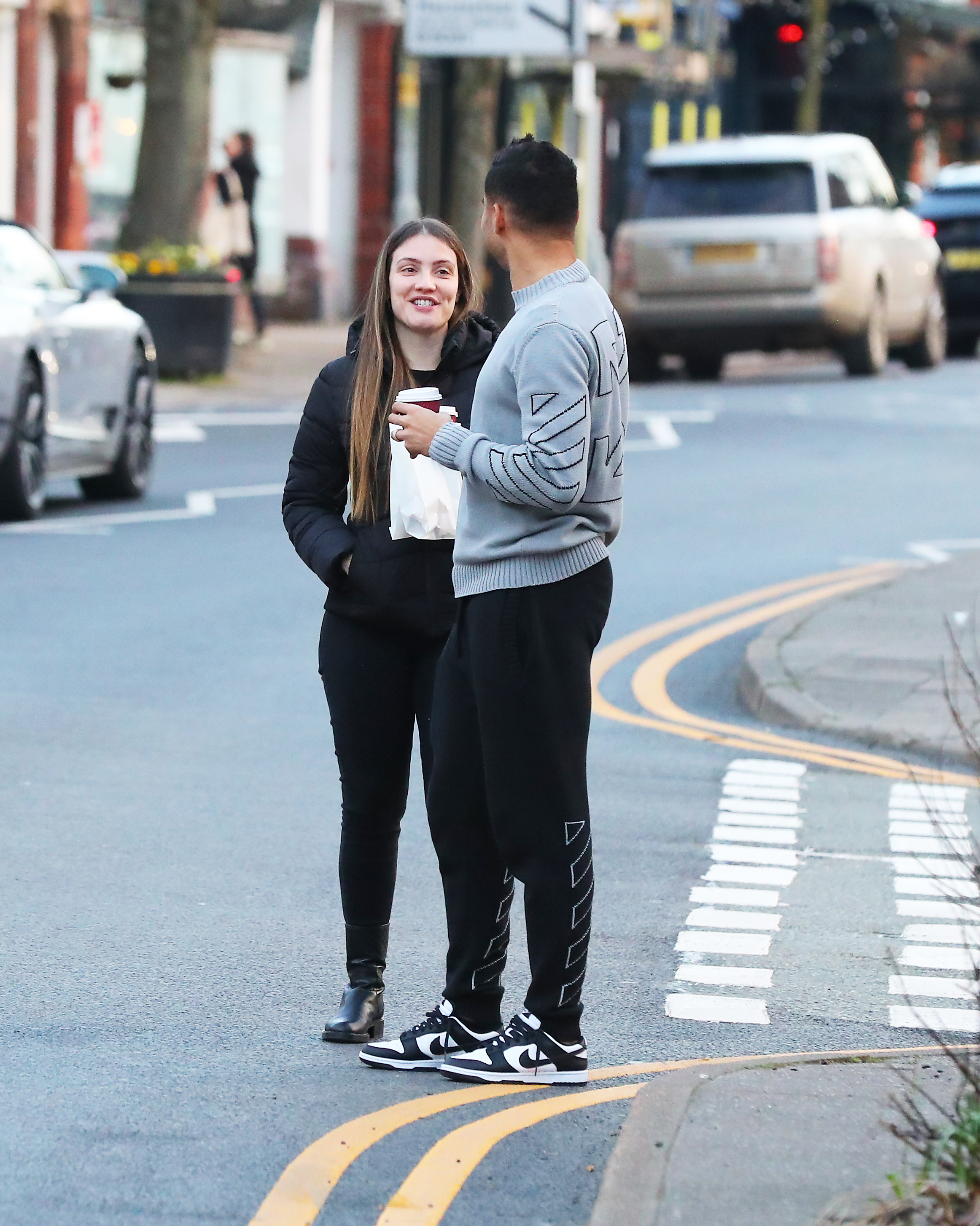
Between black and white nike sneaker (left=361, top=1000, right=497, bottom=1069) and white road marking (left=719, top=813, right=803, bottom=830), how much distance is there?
266cm

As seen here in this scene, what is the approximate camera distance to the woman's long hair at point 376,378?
5160 mm

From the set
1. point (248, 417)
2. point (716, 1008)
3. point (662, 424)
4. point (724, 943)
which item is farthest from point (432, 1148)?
point (662, 424)

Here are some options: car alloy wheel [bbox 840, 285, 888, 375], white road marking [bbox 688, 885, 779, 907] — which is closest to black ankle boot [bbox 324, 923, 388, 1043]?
white road marking [bbox 688, 885, 779, 907]

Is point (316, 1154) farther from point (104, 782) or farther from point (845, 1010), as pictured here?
point (104, 782)

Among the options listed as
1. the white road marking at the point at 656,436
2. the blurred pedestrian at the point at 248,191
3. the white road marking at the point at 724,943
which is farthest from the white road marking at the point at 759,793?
the blurred pedestrian at the point at 248,191

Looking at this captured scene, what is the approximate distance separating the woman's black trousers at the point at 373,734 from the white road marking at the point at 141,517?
853 centimetres

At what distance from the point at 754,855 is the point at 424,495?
251 centimetres

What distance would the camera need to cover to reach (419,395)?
16.5 feet

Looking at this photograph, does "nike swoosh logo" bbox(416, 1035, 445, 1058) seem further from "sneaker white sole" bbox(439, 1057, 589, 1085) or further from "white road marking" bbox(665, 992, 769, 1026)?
"white road marking" bbox(665, 992, 769, 1026)

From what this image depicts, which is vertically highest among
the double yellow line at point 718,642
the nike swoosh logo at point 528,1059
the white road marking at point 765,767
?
the nike swoosh logo at point 528,1059

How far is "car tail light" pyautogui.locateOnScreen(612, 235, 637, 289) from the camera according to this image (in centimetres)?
2442

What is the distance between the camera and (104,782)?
26.0 ft

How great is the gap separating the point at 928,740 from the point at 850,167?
17089 mm

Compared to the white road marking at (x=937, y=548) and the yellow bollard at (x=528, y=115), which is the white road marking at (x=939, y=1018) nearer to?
the white road marking at (x=937, y=548)
